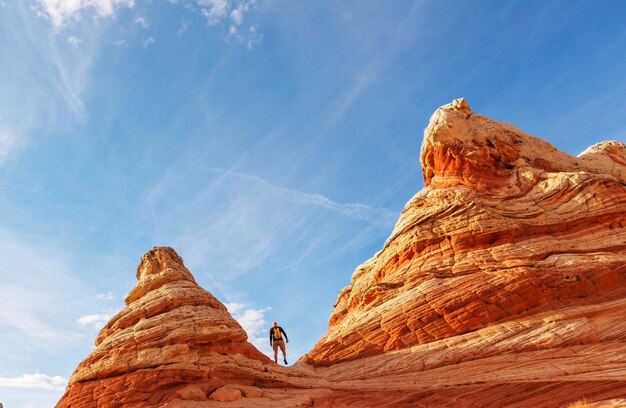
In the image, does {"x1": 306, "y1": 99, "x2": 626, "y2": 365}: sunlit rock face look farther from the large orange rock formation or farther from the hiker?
the hiker

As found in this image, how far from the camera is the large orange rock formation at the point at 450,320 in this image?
17.1m

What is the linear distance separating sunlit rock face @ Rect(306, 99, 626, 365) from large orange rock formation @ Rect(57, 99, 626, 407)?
7cm

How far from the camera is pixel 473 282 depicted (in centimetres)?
2144

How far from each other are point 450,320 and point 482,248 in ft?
14.3

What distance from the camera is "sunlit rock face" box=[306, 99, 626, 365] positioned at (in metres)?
20.9

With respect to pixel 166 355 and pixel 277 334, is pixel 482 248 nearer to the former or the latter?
pixel 277 334

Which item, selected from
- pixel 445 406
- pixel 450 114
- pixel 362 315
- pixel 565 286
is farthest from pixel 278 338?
pixel 450 114

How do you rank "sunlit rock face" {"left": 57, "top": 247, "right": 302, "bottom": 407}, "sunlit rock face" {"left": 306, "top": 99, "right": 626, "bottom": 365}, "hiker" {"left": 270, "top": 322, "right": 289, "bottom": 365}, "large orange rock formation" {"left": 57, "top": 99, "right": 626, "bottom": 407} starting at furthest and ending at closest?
"hiker" {"left": 270, "top": 322, "right": 289, "bottom": 365}, "sunlit rock face" {"left": 306, "top": 99, "right": 626, "bottom": 365}, "large orange rock formation" {"left": 57, "top": 99, "right": 626, "bottom": 407}, "sunlit rock face" {"left": 57, "top": 247, "right": 302, "bottom": 407}

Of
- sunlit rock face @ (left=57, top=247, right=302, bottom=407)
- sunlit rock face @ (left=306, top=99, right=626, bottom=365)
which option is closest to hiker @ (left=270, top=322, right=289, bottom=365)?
sunlit rock face @ (left=306, top=99, right=626, bottom=365)

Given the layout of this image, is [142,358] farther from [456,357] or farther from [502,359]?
[502,359]

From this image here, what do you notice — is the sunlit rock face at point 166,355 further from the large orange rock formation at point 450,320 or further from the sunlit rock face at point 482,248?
the sunlit rock face at point 482,248

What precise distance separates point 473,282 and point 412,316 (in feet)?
9.23

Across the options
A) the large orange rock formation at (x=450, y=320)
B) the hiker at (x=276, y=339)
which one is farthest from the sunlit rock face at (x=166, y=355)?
the hiker at (x=276, y=339)

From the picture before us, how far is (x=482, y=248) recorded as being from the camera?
23594 mm
